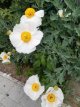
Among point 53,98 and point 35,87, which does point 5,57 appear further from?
point 53,98

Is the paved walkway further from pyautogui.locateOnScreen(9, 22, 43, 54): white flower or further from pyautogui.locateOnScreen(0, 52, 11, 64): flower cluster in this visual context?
pyautogui.locateOnScreen(9, 22, 43, 54): white flower

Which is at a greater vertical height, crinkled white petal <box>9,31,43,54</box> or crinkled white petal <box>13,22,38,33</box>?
crinkled white petal <box>13,22,38,33</box>

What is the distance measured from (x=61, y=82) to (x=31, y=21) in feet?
2.36

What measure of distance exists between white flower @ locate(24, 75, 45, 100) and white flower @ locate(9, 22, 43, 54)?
379 mm

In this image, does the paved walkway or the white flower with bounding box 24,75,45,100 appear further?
the paved walkway

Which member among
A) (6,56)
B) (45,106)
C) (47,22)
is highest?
(47,22)

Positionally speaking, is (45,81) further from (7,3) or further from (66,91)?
(7,3)

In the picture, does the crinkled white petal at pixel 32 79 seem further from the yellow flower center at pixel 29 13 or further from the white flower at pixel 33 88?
the yellow flower center at pixel 29 13

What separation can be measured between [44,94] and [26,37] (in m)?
0.64

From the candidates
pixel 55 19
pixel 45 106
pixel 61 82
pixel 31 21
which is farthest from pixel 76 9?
pixel 45 106

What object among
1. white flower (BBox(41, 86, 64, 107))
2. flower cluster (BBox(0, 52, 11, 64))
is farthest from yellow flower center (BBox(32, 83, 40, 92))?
flower cluster (BBox(0, 52, 11, 64))

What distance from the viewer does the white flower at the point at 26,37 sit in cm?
366

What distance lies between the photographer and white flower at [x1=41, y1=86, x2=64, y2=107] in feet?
12.2

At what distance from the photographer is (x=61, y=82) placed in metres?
3.78
